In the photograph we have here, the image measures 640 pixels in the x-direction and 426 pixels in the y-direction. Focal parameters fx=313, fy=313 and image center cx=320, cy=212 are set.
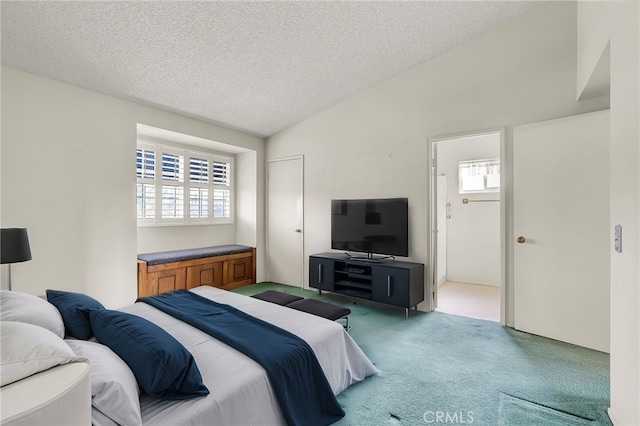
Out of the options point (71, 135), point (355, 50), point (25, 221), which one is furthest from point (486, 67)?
point (25, 221)

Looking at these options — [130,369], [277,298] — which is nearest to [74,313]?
[130,369]

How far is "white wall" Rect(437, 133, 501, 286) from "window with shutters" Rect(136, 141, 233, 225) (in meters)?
3.85

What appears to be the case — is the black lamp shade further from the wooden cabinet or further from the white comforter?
the wooden cabinet

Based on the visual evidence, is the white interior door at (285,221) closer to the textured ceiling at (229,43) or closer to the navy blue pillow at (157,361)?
the textured ceiling at (229,43)

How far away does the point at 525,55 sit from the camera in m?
3.24

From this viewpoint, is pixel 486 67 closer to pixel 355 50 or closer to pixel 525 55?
pixel 525 55

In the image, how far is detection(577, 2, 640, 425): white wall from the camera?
1498 millimetres

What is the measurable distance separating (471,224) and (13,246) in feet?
19.2

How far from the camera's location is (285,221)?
5.27m

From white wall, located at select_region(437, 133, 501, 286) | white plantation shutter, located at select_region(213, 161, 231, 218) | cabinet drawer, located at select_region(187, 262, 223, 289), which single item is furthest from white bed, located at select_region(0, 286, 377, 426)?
white wall, located at select_region(437, 133, 501, 286)

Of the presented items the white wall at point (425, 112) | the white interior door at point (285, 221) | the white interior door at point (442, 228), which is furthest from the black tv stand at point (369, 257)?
the white interior door at point (442, 228)

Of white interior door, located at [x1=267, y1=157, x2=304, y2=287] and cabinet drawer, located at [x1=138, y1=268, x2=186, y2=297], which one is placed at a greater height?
white interior door, located at [x1=267, y1=157, x2=304, y2=287]

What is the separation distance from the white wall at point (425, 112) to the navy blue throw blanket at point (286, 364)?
→ 249 cm

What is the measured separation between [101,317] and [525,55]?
426 centimetres
